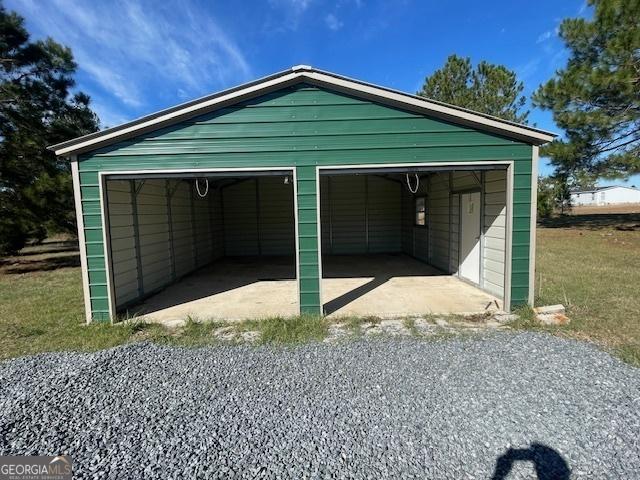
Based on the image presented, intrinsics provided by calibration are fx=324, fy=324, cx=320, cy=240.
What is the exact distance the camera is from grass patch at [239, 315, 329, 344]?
3.94 metres

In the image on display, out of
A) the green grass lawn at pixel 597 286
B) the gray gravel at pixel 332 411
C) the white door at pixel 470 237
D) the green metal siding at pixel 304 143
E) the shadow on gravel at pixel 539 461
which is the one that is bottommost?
the shadow on gravel at pixel 539 461

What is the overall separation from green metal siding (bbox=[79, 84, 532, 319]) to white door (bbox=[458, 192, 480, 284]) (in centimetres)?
161

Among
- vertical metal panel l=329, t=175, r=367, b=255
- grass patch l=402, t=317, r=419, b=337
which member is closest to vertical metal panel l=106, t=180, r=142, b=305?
grass patch l=402, t=317, r=419, b=337

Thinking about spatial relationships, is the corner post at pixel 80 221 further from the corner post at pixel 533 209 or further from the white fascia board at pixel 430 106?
the corner post at pixel 533 209

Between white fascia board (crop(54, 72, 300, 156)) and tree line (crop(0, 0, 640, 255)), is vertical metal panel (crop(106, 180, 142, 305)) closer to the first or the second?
white fascia board (crop(54, 72, 300, 156))

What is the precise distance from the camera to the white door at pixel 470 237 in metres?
6.12

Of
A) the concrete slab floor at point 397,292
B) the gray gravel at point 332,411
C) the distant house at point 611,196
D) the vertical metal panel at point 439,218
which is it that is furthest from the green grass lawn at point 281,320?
the distant house at point 611,196

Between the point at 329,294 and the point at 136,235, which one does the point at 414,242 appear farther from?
the point at 136,235

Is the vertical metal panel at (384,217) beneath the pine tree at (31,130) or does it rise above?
beneath

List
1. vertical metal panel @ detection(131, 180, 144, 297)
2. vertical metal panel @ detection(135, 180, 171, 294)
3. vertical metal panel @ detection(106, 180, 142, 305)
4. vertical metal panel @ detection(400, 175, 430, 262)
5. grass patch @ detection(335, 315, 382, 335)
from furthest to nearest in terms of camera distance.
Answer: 1. vertical metal panel @ detection(400, 175, 430, 262)
2. vertical metal panel @ detection(135, 180, 171, 294)
3. vertical metal panel @ detection(131, 180, 144, 297)
4. vertical metal panel @ detection(106, 180, 142, 305)
5. grass patch @ detection(335, 315, 382, 335)

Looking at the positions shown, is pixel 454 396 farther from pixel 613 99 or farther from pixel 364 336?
pixel 613 99

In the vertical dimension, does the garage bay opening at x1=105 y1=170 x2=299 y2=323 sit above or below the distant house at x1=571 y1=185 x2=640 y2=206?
below

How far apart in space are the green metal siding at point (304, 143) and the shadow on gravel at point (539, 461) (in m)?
3.21

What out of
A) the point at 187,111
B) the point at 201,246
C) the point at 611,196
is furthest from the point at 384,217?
the point at 611,196
